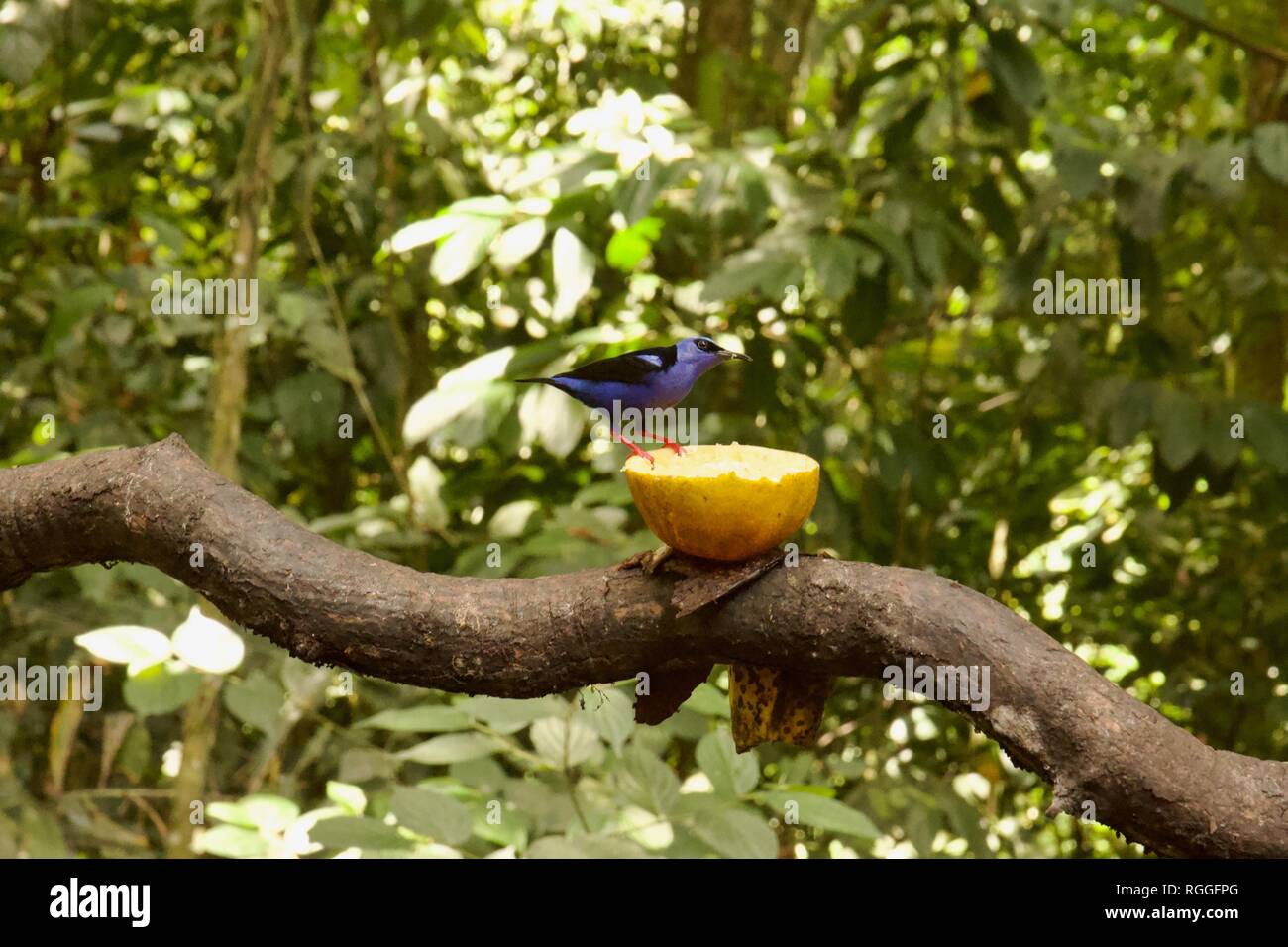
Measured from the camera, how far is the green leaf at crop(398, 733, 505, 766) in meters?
1.62

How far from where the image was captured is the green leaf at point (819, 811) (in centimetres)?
155

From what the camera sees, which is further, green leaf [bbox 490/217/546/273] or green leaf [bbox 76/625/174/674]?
green leaf [bbox 490/217/546/273]

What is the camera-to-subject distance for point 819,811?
1.57 metres

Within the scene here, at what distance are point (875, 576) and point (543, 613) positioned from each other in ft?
0.81

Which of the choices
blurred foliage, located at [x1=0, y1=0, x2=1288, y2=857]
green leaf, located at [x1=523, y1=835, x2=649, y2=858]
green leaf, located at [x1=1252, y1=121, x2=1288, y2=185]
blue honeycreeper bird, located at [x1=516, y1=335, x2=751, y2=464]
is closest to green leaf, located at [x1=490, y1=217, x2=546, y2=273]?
blurred foliage, located at [x1=0, y1=0, x2=1288, y2=857]

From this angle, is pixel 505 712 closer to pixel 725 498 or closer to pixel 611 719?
pixel 611 719

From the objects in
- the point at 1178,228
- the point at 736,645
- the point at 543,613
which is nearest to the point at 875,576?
the point at 736,645

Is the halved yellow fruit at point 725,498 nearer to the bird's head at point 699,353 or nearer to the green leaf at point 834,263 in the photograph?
the bird's head at point 699,353

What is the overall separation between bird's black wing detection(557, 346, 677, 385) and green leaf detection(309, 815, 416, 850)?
85cm

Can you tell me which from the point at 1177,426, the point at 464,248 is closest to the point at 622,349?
the point at 464,248

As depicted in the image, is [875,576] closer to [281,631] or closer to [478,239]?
[281,631]

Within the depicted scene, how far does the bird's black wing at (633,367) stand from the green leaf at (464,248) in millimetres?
998

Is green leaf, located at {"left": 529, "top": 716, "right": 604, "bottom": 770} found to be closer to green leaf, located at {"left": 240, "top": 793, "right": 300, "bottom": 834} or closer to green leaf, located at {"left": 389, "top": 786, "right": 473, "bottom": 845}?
green leaf, located at {"left": 389, "top": 786, "right": 473, "bottom": 845}

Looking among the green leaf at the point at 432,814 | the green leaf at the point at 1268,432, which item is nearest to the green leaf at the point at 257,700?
the green leaf at the point at 432,814
